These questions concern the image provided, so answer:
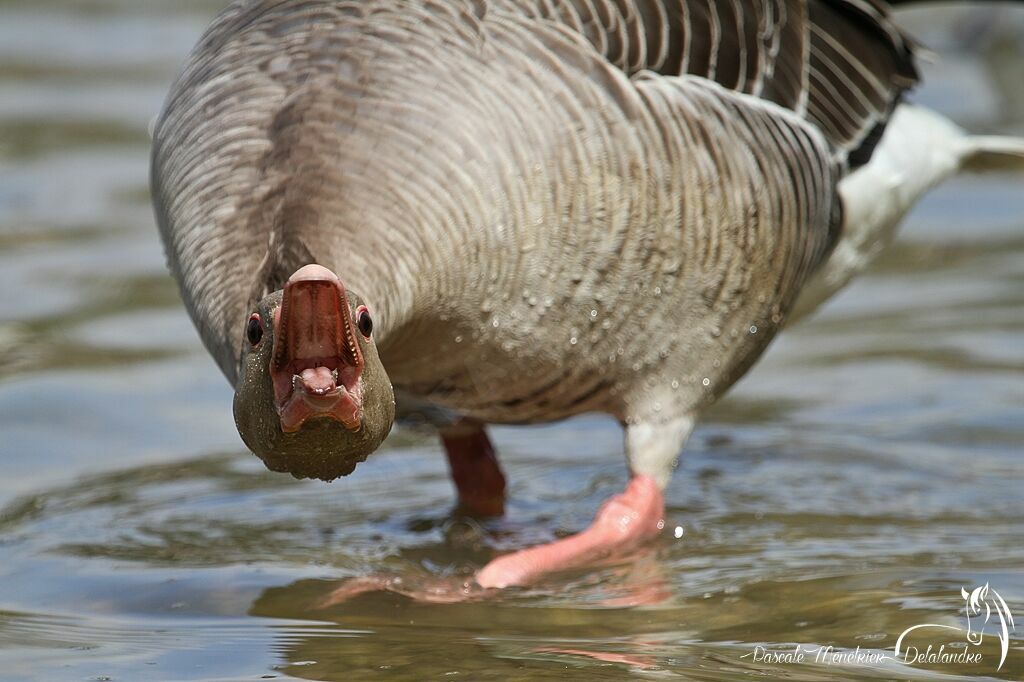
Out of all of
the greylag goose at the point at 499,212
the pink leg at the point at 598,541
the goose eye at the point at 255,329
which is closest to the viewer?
the goose eye at the point at 255,329

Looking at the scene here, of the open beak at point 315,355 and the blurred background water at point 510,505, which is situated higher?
the open beak at point 315,355

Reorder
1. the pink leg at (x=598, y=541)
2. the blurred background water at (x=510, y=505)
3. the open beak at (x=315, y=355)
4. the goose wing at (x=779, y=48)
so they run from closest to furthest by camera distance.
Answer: the open beak at (x=315, y=355) < the blurred background water at (x=510, y=505) < the pink leg at (x=598, y=541) < the goose wing at (x=779, y=48)

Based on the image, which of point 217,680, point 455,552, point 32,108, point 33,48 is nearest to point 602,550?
point 455,552

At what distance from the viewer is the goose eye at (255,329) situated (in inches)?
165

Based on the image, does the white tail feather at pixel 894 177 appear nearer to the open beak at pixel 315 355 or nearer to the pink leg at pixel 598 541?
the pink leg at pixel 598 541

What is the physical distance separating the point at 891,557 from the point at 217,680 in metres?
2.52

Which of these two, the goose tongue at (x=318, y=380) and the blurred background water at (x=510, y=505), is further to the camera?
the blurred background water at (x=510, y=505)

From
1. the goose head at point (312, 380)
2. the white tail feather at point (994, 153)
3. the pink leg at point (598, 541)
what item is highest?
the goose head at point (312, 380)

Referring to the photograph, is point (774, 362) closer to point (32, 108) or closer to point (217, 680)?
point (217, 680)

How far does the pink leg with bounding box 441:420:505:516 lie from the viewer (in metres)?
6.95

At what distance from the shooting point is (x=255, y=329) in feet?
13.8

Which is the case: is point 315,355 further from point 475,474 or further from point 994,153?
point 994,153

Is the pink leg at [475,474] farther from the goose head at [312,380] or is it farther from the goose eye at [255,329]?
the goose eye at [255,329]

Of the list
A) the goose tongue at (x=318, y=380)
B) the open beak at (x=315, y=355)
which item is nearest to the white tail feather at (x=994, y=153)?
the open beak at (x=315, y=355)
